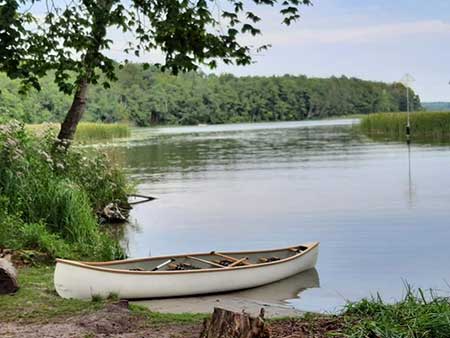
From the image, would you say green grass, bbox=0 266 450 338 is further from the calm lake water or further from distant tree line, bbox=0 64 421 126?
distant tree line, bbox=0 64 421 126

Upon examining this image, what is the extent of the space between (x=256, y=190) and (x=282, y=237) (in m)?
8.28

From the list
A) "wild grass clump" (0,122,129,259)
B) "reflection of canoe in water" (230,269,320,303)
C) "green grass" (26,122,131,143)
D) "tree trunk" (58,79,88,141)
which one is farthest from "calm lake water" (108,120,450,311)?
"green grass" (26,122,131,143)

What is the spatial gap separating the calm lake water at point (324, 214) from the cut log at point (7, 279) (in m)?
3.68

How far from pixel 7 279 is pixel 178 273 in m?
2.10

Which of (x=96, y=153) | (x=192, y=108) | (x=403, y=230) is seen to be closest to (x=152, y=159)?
(x=96, y=153)

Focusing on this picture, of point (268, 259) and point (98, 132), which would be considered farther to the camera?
point (98, 132)

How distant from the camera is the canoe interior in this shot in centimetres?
891

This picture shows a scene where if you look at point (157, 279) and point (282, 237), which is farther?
point (282, 237)

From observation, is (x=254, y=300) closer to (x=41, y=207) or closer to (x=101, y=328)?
(x=101, y=328)

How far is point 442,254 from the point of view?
12648 millimetres

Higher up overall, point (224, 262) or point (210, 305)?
point (224, 262)

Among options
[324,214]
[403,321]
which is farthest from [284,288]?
[324,214]

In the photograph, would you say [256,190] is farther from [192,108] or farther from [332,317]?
[192,108]

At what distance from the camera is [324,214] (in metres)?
17.9
